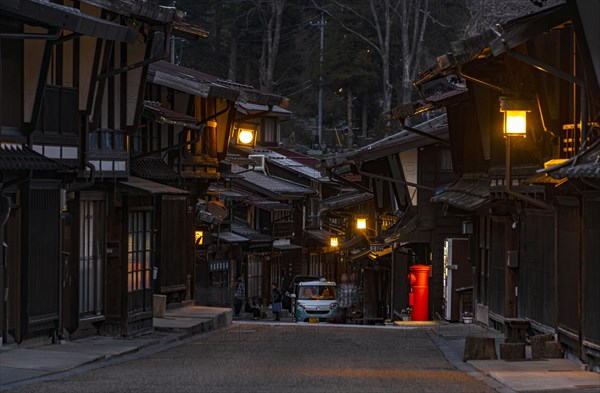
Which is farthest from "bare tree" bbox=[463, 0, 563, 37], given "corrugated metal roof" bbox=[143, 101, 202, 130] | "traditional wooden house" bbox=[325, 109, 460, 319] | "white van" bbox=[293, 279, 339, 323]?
"white van" bbox=[293, 279, 339, 323]

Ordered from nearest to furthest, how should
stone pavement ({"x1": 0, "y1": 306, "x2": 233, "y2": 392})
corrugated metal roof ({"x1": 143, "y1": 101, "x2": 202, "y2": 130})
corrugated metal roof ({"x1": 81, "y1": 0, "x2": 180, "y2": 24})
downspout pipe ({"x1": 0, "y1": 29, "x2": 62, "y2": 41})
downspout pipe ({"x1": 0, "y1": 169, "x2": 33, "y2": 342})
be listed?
1. stone pavement ({"x1": 0, "y1": 306, "x2": 233, "y2": 392})
2. downspout pipe ({"x1": 0, "y1": 29, "x2": 62, "y2": 41})
3. downspout pipe ({"x1": 0, "y1": 169, "x2": 33, "y2": 342})
4. corrugated metal roof ({"x1": 81, "y1": 0, "x2": 180, "y2": 24})
5. corrugated metal roof ({"x1": 143, "y1": 101, "x2": 202, "y2": 130})

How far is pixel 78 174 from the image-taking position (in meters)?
24.2

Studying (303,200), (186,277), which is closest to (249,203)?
(303,200)

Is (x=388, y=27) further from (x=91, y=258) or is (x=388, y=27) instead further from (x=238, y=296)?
(x=91, y=258)

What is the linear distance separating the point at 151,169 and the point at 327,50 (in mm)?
48404

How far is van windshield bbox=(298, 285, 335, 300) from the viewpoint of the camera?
51656 millimetres

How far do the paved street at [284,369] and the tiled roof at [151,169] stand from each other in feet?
15.3

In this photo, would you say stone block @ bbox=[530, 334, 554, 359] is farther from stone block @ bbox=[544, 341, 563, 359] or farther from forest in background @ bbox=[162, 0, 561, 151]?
forest in background @ bbox=[162, 0, 561, 151]

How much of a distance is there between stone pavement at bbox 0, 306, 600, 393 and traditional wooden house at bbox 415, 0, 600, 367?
98cm

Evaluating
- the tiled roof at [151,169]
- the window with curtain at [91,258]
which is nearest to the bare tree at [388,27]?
the tiled roof at [151,169]

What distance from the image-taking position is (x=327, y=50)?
79688 millimetres

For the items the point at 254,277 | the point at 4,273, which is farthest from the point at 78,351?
the point at 254,277

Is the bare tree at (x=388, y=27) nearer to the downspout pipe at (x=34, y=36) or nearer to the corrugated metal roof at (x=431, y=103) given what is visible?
the corrugated metal roof at (x=431, y=103)

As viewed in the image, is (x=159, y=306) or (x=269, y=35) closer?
(x=159, y=306)
